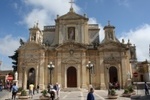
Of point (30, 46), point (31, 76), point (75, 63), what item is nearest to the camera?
point (75, 63)

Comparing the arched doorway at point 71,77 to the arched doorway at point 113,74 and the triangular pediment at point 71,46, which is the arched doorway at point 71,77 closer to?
the triangular pediment at point 71,46

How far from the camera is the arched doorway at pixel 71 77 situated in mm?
43312

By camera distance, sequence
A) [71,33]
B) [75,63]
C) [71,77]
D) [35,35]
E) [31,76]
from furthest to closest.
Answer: [31,76], [35,35], [71,33], [71,77], [75,63]

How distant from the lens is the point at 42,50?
43.4 m

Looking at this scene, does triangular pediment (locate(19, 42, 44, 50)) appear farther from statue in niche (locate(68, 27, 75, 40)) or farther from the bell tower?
statue in niche (locate(68, 27, 75, 40))

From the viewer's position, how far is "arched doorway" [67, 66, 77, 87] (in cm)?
4331

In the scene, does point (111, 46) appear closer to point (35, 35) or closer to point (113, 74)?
point (113, 74)

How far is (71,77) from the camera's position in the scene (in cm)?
4369

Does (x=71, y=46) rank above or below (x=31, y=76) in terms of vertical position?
above

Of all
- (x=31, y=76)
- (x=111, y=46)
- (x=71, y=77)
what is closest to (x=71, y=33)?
(x=111, y=46)

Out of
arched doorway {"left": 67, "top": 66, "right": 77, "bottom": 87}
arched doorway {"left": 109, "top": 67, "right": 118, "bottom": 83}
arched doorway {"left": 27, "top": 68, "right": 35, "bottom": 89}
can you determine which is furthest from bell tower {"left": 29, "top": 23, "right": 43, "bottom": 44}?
arched doorway {"left": 109, "top": 67, "right": 118, "bottom": 83}

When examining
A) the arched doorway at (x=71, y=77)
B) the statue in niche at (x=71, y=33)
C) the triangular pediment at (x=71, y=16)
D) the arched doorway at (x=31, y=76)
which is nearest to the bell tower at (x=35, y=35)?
the triangular pediment at (x=71, y=16)

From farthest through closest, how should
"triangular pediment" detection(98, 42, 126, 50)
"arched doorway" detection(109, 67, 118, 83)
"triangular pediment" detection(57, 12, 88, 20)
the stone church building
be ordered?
"triangular pediment" detection(57, 12, 88, 20), "arched doorway" detection(109, 67, 118, 83), "triangular pediment" detection(98, 42, 126, 50), the stone church building

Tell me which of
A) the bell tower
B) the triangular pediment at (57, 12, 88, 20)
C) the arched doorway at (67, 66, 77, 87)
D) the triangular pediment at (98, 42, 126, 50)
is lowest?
the arched doorway at (67, 66, 77, 87)
